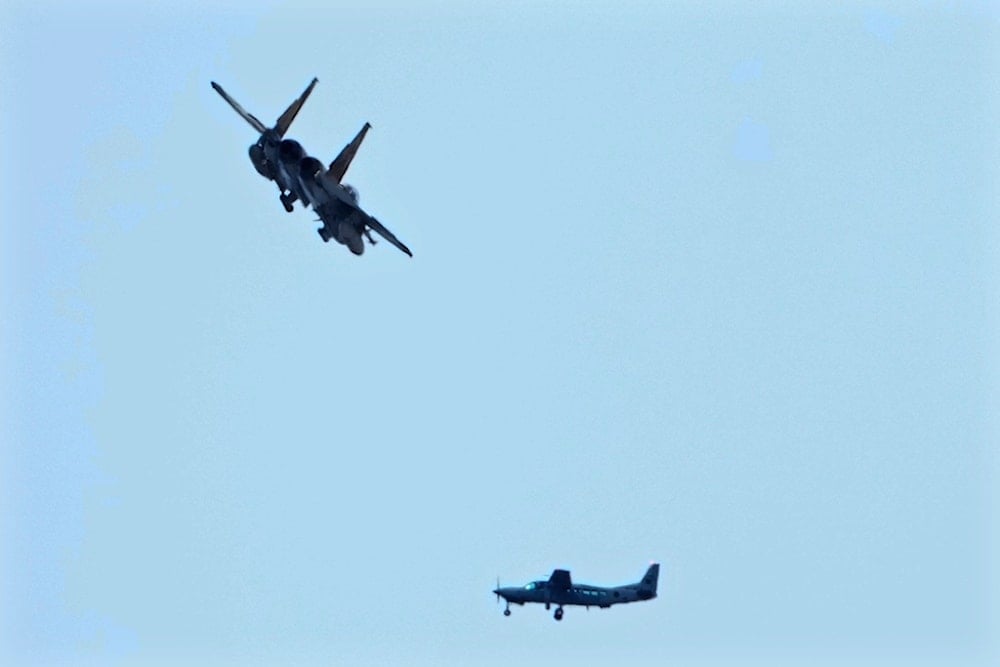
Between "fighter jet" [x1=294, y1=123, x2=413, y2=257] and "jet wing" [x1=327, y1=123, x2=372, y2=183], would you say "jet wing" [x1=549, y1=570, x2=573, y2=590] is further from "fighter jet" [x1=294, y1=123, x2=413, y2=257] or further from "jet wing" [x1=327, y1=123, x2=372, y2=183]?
"jet wing" [x1=327, y1=123, x2=372, y2=183]

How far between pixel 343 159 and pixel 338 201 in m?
1.25

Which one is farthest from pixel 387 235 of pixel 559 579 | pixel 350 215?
pixel 559 579

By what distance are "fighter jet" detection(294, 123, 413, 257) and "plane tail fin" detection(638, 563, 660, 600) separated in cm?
2827

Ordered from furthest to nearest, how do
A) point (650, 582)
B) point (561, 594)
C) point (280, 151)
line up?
point (650, 582), point (561, 594), point (280, 151)

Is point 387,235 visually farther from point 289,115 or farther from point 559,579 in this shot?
point 559,579

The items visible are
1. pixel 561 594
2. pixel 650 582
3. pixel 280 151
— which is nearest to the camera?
pixel 280 151

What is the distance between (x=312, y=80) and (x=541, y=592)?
96.9 feet

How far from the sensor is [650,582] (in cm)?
8325

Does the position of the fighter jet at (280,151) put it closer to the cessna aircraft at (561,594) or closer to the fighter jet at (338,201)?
the fighter jet at (338,201)

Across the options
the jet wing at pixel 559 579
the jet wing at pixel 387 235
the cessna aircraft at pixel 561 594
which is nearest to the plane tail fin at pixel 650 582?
the cessna aircraft at pixel 561 594

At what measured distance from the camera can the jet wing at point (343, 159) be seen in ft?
190

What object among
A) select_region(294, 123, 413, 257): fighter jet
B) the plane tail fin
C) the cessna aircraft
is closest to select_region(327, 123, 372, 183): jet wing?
select_region(294, 123, 413, 257): fighter jet

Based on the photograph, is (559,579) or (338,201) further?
(559,579)

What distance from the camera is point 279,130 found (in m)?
57.8
